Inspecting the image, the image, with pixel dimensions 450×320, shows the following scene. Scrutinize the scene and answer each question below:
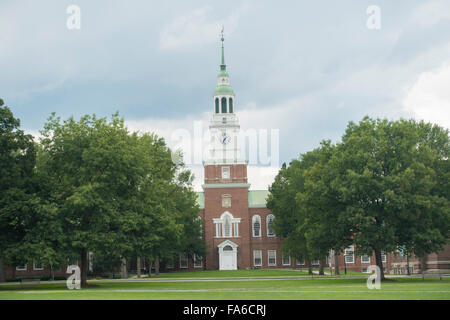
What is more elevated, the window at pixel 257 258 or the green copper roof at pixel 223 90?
the green copper roof at pixel 223 90

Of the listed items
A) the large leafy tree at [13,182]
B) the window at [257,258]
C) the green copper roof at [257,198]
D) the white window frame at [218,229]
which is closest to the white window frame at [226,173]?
the white window frame at [218,229]

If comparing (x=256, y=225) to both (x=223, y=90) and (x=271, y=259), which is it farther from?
(x=223, y=90)

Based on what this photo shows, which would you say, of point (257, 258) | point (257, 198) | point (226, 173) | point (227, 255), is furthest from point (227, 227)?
point (257, 198)

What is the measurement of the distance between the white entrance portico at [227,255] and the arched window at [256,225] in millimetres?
6487

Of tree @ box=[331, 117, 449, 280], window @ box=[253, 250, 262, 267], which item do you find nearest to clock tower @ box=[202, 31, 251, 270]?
window @ box=[253, 250, 262, 267]

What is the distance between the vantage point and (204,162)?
79938mm

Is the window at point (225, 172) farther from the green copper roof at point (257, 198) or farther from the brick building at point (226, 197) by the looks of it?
the green copper roof at point (257, 198)

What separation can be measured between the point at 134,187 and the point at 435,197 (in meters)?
22.0

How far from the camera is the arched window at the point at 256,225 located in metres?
86.0

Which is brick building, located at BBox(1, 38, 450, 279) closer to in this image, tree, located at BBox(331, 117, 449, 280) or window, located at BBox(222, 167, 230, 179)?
window, located at BBox(222, 167, 230, 179)

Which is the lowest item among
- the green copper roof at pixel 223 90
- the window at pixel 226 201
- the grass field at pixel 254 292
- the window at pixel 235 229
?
the grass field at pixel 254 292
